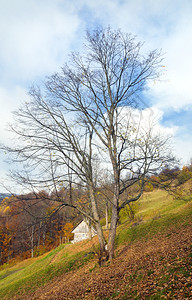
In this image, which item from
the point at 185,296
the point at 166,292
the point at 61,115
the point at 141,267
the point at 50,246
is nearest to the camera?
the point at 185,296

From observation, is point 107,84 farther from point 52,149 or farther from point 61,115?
point 52,149

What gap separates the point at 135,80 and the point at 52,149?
552 centimetres

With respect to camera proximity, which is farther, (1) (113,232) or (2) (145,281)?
(1) (113,232)

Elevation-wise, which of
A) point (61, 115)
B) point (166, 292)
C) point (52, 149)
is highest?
point (61, 115)

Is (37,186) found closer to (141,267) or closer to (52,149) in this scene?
(52,149)

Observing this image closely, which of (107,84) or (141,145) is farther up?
(107,84)

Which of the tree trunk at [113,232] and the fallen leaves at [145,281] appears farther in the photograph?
the tree trunk at [113,232]

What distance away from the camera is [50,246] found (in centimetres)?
4584

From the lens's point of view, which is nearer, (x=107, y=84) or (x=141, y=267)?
(x=141, y=267)

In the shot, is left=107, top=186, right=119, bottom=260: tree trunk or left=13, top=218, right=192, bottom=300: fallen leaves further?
left=107, top=186, right=119, bottom=260: tree trunk

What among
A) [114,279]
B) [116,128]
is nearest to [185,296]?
[114,279]

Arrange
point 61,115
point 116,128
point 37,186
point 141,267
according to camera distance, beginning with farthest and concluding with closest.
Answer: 1. point 61,115
2. point 116,128
3. point 37,186
4. point 141,267

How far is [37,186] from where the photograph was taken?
833cm

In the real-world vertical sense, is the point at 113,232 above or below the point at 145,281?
above
